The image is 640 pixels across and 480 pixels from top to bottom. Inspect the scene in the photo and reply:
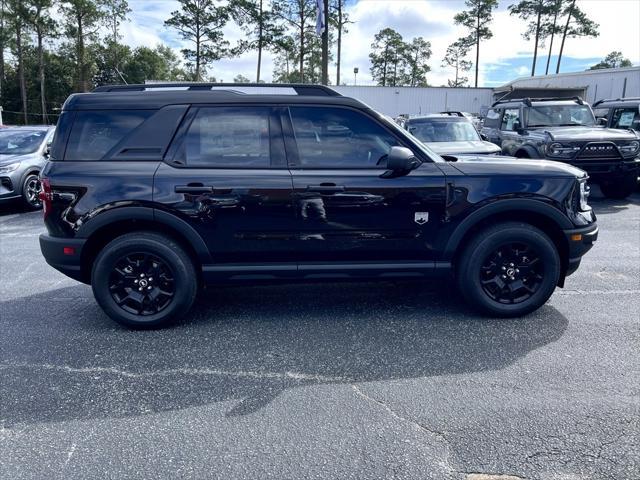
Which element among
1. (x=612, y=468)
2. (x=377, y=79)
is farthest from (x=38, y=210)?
(x=377, y=79)

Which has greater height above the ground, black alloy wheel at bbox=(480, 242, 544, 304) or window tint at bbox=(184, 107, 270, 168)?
window tint at bbox=(184, 107, 270, 168)

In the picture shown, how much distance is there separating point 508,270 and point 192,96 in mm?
3018

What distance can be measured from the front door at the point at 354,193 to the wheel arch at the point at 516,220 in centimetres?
21

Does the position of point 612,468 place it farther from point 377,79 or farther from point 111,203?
point 377,79

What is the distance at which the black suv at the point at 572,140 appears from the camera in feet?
31.7

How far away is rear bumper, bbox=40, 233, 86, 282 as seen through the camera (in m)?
3.97

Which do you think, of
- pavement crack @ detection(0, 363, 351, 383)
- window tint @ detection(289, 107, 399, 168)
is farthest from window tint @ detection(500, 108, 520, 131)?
pavement crack @ detection(0, 363, 351, 383)

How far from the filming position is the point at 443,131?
1088cm

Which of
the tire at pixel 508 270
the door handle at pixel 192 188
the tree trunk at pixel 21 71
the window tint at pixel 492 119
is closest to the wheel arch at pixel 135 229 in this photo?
the door handle at pixel 192 188

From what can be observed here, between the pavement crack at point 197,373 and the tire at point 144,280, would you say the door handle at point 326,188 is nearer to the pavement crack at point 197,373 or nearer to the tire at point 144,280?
the tire at point 144,280

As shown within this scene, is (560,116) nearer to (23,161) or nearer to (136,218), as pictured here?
(136,218)

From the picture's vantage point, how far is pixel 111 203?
3.93m

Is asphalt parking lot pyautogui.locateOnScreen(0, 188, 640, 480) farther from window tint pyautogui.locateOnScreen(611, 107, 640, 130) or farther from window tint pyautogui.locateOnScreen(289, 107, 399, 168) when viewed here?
window tint pyautogui.locateOnScreen(611, 107, 640, 130)

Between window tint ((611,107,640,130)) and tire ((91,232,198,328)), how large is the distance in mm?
12025
